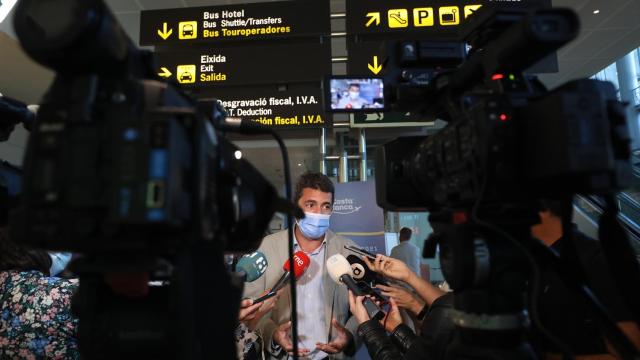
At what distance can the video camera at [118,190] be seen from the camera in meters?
0.53

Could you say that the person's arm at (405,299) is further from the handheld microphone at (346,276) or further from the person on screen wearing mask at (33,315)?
the person on screen wearing mask at (33,315)

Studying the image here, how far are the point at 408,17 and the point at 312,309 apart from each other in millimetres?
2018

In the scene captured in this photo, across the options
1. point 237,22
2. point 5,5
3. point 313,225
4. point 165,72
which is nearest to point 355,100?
point 313,225

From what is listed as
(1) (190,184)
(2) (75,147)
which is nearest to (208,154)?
(1) (190,184)

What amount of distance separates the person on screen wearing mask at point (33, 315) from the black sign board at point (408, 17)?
7.54 feet

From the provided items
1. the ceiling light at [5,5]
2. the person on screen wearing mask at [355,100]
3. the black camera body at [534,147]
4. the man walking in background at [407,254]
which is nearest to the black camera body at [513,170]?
the black camera body at [534,147]

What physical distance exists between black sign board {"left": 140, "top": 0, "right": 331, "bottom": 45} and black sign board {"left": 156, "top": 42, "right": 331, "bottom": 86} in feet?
0.28

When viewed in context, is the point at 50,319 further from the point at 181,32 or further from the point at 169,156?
the point at 181,32

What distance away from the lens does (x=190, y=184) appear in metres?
0.58

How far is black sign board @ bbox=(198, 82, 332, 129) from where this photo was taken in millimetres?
3014

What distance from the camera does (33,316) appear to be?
4.72 ft

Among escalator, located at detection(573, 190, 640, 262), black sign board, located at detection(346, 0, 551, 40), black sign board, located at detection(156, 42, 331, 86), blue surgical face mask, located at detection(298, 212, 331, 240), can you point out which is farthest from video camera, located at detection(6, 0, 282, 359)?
black sign board, located at detection(346, 0, 551, 40)

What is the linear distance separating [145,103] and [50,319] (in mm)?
1241

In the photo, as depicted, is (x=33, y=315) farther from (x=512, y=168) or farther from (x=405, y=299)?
(x=512, y=168)
